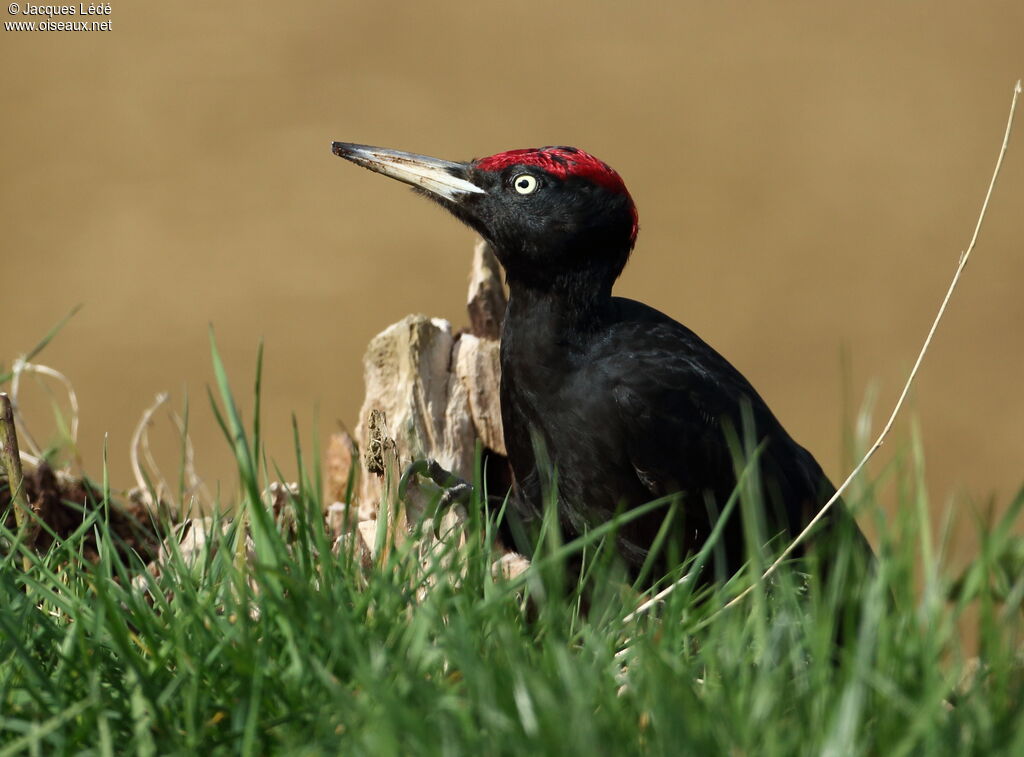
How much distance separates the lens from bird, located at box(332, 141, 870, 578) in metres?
2.86

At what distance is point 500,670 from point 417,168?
78.5 inches

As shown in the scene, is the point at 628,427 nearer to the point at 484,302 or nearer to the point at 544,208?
the point at 544,208

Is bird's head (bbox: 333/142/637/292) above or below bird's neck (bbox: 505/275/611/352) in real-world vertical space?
above

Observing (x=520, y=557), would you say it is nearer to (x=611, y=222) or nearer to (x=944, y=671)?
(x=611, y=222)

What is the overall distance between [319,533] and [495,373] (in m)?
1.77

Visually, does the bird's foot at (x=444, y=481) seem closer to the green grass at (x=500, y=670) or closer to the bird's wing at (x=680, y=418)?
the bird's wing at (x=680, y=418)

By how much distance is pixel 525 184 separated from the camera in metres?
2.95

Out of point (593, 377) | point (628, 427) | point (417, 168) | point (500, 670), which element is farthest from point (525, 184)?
point (500, 670)

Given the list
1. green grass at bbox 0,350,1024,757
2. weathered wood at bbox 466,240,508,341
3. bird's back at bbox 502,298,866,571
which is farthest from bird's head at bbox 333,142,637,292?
green grass at bbox 0,350,1024,757

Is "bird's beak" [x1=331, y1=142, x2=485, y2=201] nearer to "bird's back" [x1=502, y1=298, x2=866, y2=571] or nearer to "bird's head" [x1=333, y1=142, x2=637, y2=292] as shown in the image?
"bird's head" [x1=333, y1=142, x2=637, y2=292]

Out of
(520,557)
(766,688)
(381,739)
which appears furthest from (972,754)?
(520,557)

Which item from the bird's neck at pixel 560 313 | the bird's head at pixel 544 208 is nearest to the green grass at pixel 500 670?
the bird's neck at pixel 560 313

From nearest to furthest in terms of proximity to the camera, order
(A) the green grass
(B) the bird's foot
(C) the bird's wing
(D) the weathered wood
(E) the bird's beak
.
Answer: (A) the green grass → (B) the bird's foot → (C) the bird's wing → (E) the bird's beak → (D) the weathered wood

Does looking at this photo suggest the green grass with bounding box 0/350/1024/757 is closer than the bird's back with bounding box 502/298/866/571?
Yes
